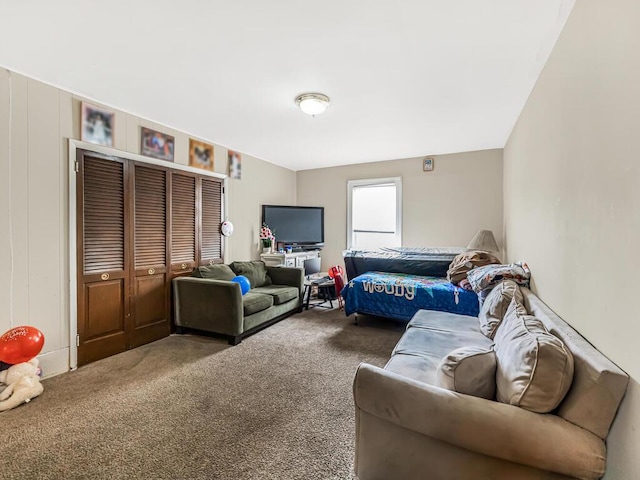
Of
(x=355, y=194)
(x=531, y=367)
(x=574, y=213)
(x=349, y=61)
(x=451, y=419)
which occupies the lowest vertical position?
(x=451, y=419)

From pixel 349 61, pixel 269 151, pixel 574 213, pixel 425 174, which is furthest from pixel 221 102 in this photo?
pixel 425 174

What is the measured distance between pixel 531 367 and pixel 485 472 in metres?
0.43

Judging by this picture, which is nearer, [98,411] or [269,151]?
[98,411]

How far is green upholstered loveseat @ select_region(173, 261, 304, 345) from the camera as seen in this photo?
3.19 m

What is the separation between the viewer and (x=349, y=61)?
2148 mm

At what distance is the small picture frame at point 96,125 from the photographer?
2695 mm

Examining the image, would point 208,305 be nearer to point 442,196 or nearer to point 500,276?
point 500,276

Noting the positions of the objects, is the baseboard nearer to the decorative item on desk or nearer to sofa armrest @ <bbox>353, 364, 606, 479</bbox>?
sofa armrest @ <bbox>353, 364, 606, 479</bbox>

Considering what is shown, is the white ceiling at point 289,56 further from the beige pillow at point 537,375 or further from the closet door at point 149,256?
the beige pillow at point 537,375

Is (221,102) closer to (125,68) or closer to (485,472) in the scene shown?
(125,68)

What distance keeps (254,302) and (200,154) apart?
208cm

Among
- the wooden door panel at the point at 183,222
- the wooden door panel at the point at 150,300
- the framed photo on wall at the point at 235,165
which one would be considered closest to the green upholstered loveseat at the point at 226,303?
the wooden door panel at the point at 150,300

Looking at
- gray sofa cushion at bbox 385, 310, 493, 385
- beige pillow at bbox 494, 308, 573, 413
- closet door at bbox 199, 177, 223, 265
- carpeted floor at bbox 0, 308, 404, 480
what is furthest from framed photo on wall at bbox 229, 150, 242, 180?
beige pillow at bbox 494, 308, 573, 413

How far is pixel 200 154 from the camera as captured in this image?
389 centimetres
